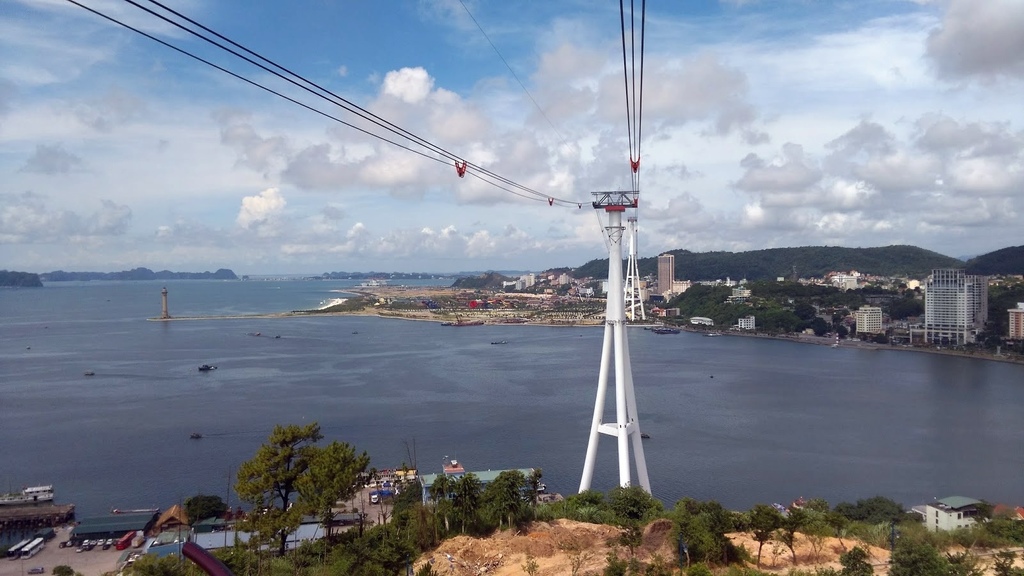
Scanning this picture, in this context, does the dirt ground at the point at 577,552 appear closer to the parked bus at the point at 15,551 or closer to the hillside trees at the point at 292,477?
the hillside trees at the point at 292,477

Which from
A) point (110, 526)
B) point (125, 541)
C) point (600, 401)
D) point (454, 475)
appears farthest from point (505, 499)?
point (110, 526)

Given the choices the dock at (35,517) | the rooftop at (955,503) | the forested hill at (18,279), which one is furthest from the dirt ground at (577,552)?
the forested hill at (18,279)

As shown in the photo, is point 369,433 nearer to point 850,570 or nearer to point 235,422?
point 235,422

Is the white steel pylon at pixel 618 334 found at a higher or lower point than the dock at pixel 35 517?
higher

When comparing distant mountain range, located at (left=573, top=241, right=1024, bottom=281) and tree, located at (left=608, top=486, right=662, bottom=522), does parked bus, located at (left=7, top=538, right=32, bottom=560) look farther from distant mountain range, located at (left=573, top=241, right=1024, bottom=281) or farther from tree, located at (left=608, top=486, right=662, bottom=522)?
distant mountain range, located at (left=573, top=241, right=1024, bottom=281)

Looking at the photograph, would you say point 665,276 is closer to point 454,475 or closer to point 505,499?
point 454,475

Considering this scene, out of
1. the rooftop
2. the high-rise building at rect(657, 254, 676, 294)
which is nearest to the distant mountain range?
the high-rise building at rect(657, 254, 676, 294)
